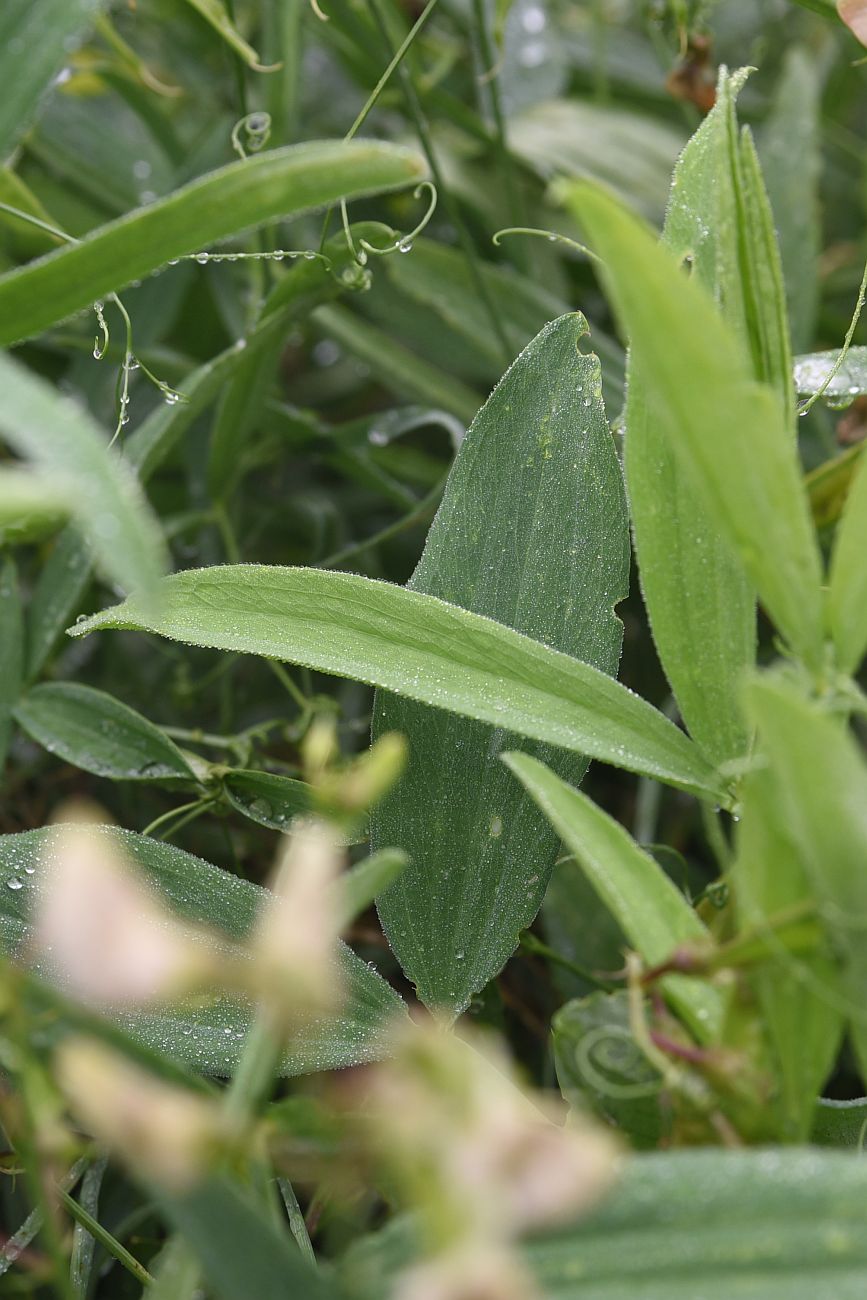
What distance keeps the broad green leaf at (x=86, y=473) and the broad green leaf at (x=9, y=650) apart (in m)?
0.32

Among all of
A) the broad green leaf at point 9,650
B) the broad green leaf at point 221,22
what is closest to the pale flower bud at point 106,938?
the broad green leaf at point 9,650

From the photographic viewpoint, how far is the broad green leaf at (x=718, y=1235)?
228 millimetres

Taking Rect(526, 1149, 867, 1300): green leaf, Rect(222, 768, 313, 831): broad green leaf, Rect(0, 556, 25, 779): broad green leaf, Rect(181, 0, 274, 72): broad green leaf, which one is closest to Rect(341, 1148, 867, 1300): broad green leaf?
Rect(526, 1149, 867, 1300): green leaf

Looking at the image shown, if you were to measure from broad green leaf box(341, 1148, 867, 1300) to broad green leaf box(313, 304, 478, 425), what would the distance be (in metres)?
0.54

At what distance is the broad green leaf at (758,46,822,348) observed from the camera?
724mm

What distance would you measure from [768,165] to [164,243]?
0.53 metres

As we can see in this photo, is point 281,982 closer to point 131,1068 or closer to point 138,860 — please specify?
point 131,1068

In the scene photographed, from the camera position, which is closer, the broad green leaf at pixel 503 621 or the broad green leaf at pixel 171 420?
the broad green leaf at pixel 503 621

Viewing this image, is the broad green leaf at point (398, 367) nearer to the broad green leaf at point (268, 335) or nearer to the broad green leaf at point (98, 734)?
the broad green leaf at point (268, 335)

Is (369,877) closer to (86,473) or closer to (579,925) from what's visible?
(86,473)

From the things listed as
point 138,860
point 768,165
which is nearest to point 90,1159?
point 138,860

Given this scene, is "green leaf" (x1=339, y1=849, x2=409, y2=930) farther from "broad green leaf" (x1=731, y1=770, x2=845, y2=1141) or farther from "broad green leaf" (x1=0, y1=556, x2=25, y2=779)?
"broad green leaf" (x1=0, y1=556, x2=25, y2=779)

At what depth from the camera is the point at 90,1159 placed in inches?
16.8

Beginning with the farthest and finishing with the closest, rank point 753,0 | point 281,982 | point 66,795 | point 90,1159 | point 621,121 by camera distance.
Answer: point 753,0
point 621,121
point 66,795
point 90,1159
point 281,982
